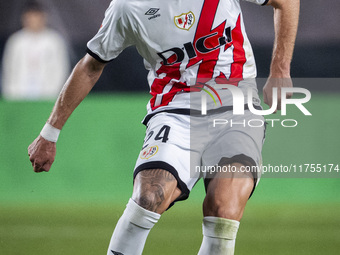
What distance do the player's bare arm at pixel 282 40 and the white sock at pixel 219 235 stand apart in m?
0.69

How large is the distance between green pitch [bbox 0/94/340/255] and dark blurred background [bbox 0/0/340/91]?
474 mm

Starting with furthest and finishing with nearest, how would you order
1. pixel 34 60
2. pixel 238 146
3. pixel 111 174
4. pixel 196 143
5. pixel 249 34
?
pixel 249 34 < pixel 34 60 < pixel 111 174 < pixel 196 143 < pixel 238 146

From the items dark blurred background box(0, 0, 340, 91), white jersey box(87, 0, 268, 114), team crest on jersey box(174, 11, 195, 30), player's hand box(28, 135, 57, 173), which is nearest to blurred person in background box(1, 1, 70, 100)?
dark blurred background box(0, 0, 340, 91)

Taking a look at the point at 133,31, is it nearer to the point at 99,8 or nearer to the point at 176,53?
the point at 176,53

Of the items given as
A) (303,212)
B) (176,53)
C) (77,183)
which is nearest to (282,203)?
(303,212)

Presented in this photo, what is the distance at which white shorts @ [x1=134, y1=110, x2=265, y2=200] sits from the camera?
8.21 ft

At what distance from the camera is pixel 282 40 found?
285 centimetres

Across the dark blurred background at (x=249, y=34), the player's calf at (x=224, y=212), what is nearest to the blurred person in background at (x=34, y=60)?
the dark blurred background at (x=249, y=34)

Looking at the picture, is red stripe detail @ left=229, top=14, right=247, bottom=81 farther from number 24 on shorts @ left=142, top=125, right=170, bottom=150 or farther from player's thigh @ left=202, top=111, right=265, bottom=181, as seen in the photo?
number 24 on shorts @ left=142, top=125, right=170, bottom=150

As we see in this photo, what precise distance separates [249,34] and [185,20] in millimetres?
2749

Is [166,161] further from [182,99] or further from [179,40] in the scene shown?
[179,40]

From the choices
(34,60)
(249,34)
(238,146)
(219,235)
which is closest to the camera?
(219,235)

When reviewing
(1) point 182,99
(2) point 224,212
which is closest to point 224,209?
(2) point 224,212

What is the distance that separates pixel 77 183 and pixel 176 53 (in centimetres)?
198
